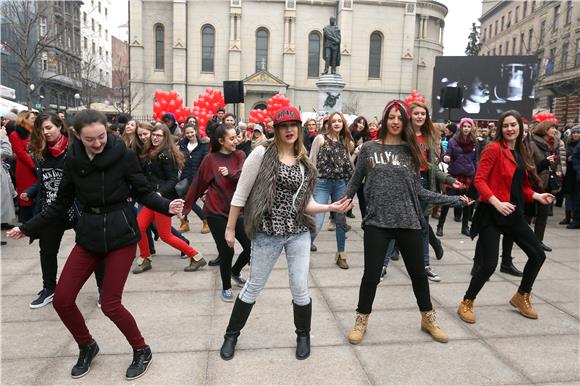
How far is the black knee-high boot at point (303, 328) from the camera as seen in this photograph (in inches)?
140

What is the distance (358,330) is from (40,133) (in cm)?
373

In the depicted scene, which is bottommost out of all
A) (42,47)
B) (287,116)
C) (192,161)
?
(192,161)

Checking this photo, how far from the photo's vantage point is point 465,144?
8.27 metres

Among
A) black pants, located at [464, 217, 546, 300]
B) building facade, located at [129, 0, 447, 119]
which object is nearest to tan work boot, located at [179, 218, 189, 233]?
black pants, located at [464, 217, 546, 300]

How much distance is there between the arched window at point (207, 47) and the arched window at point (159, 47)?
3.79 m

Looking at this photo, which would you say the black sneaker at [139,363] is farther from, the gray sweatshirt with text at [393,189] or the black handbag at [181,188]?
the gray sweatshirt with text at [393,189]

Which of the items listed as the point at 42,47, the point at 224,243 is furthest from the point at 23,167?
the point at 42,47

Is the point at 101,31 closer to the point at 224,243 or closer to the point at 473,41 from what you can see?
the point at 473,41

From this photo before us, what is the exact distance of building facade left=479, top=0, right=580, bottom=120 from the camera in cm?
3575

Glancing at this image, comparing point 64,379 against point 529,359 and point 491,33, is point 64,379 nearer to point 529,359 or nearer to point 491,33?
point 529,359

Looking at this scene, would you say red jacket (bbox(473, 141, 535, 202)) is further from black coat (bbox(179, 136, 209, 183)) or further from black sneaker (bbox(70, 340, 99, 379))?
black coat (bbox(179, 136, 209, 183))

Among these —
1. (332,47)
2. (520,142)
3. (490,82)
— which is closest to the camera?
(520,142)

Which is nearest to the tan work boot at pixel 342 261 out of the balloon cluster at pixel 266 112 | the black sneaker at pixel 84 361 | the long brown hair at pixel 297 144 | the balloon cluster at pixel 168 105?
the long brown hair at pixel 297 144

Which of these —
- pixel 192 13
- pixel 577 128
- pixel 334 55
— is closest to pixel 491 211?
pixel 577 128
